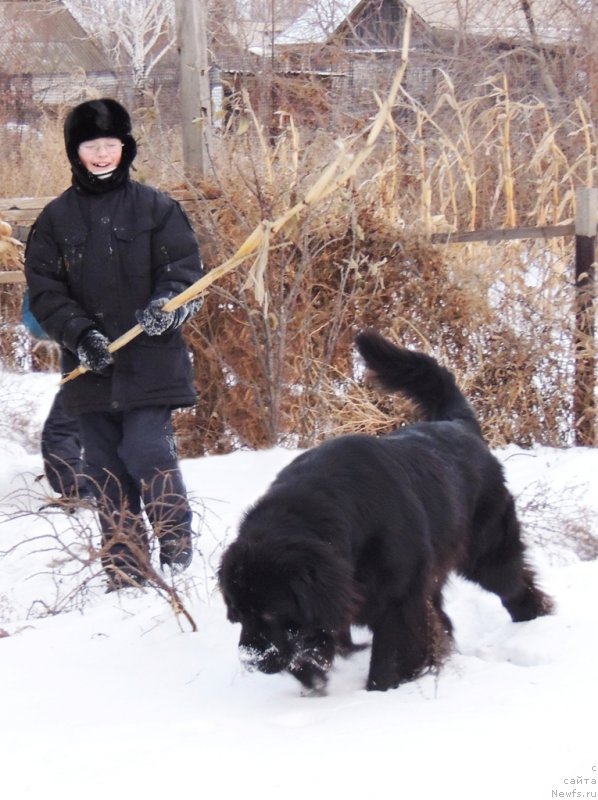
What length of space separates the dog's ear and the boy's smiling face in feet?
6.26

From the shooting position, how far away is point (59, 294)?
12.5 feet

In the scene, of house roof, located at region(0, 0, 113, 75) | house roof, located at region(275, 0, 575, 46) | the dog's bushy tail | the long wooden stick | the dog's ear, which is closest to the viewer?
the dog's ear

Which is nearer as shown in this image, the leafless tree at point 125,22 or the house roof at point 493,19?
the house roof at point 493,19

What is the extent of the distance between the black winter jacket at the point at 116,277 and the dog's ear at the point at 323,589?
4.72 feet

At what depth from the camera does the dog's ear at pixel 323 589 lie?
8.25 ft

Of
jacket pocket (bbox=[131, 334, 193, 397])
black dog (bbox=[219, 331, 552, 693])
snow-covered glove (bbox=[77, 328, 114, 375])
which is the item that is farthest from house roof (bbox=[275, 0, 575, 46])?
black dog (bbox=[219, 331, 552, 693])

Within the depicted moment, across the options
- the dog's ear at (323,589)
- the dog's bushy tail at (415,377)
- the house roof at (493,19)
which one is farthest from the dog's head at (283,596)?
the house roof at (493,19)

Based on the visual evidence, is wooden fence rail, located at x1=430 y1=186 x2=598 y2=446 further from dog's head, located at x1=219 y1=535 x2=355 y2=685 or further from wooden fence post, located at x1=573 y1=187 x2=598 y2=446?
dog's head, located at x1=219 y1=535 x2=355 y2=685

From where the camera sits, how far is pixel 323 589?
2525mm

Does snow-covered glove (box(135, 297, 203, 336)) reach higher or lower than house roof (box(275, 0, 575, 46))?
lower

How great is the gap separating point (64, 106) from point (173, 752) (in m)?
10.2

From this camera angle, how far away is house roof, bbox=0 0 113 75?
17656 millimetres

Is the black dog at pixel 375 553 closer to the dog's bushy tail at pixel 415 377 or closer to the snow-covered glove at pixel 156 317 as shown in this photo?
the dog's bushy tail at pixel 415 377

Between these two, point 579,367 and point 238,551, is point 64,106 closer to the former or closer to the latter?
point 579,367
